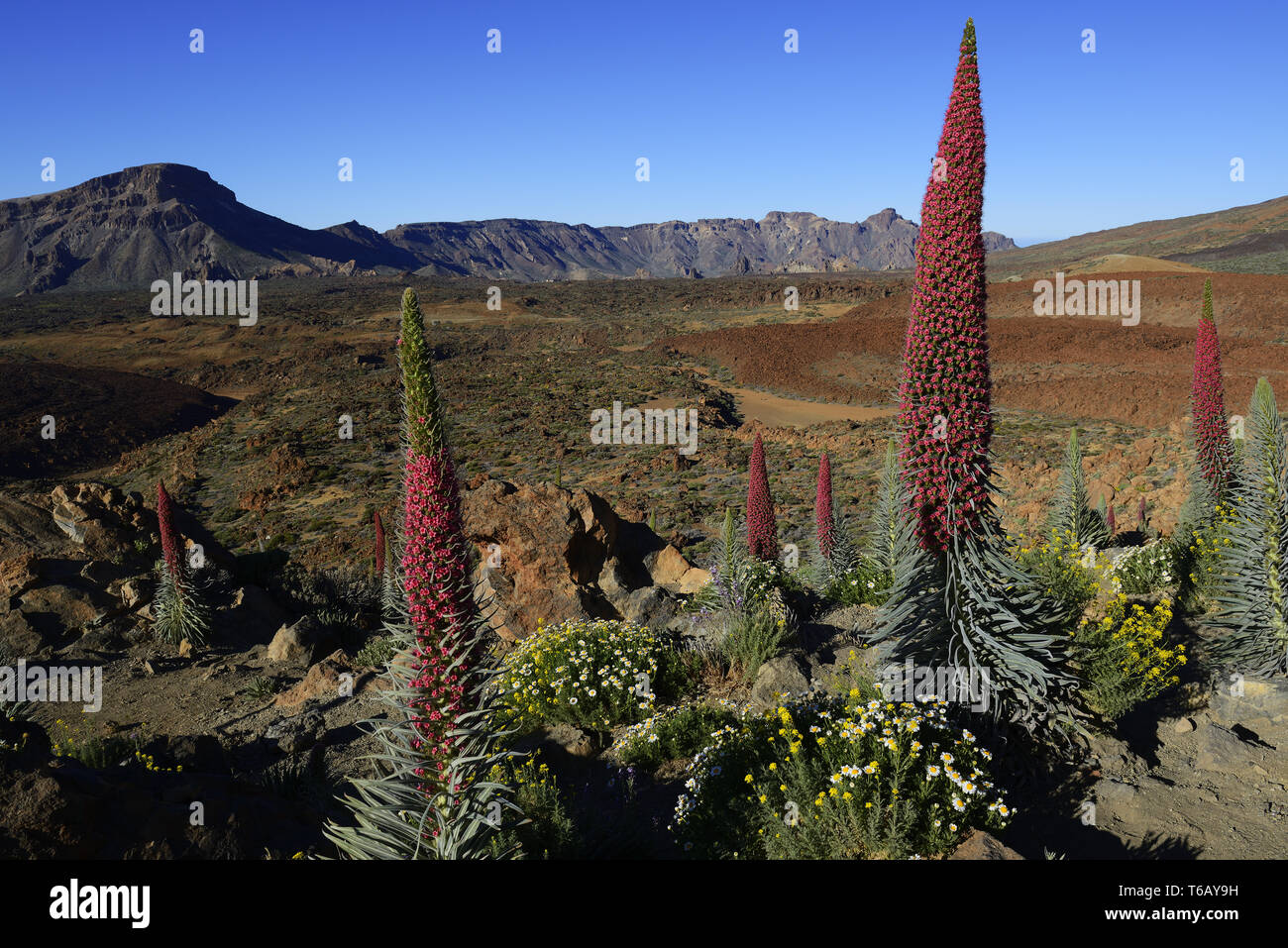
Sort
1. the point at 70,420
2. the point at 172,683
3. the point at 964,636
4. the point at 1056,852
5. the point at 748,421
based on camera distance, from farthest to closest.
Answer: the point at 70,420
the point at 748,421
the point at 172,683
the point at 964,636
the point at 1056,852

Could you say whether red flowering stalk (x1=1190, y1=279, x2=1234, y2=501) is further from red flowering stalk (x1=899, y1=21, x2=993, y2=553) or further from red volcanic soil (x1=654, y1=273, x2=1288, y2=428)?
red volcanic soil (x1=654, y1=273, x2=1288, y2=428)

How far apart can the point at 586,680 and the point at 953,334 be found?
161 inches

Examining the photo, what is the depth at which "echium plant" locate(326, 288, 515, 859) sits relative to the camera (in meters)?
2.65

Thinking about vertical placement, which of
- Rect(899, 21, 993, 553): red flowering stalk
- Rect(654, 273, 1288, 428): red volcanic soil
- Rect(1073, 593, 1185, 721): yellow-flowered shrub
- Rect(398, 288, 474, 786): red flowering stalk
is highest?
Rect(654, 273, 1288, 428): red volcanic soil

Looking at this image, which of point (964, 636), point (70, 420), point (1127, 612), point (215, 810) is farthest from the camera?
point (70, 420)

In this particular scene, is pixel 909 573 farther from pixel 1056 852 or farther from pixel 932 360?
pixel 1056 852

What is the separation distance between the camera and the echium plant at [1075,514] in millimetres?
9180

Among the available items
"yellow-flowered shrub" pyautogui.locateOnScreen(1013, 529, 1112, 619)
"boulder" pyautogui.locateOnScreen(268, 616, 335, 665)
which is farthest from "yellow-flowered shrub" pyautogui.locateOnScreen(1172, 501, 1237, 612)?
"boulder" pyautogui.locateOnScreen(268, 616, 335, 665)

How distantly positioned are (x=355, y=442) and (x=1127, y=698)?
2985 cm

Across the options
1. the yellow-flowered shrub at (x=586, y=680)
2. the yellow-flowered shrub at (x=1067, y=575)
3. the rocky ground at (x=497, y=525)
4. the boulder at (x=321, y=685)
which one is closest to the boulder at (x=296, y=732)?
the rocky ground at (x=497, y=525)

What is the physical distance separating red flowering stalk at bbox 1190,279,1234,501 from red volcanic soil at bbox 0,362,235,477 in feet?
132

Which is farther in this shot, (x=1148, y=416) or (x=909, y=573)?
(x=1148, y=416)

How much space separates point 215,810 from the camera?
145 inches

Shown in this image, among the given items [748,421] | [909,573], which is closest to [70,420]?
[748,421]
